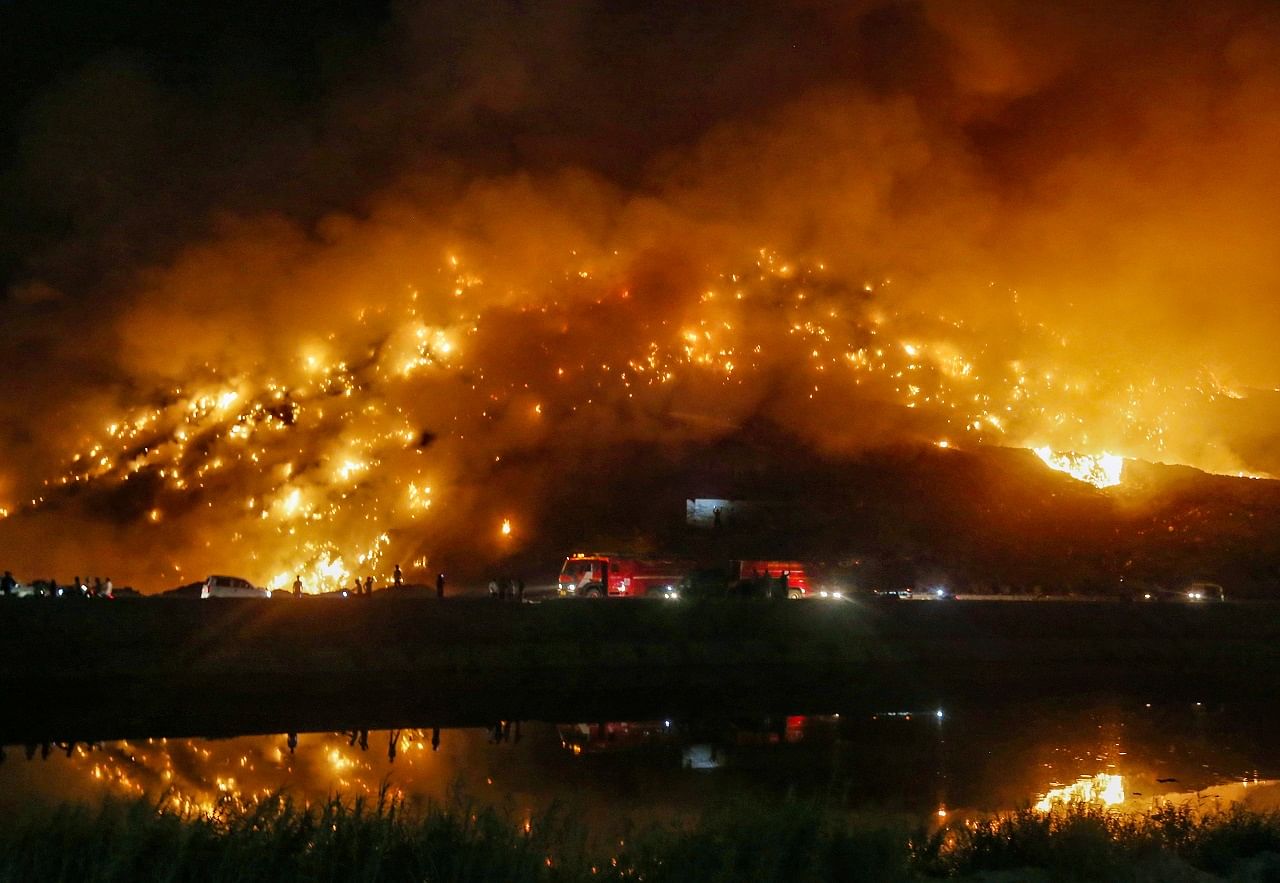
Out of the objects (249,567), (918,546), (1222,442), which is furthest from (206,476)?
(1222,442)

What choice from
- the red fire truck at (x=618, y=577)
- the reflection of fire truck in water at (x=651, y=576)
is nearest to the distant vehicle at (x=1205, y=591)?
the reflection of fire truck in water at (x=651, y=576)

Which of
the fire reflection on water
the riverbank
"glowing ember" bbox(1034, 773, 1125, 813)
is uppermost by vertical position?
the riverbank

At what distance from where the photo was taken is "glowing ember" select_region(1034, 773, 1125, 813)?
15516 millimetres

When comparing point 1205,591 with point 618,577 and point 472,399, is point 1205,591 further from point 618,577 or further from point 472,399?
point 472,399

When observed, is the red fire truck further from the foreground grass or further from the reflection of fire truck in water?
the foreground grass

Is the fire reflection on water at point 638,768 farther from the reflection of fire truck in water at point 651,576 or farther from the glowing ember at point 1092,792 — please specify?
the reflection of fire truck in water at point 651,576

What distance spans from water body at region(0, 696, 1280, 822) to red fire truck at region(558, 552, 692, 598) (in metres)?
18.3

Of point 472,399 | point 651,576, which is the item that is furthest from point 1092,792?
point 472,399

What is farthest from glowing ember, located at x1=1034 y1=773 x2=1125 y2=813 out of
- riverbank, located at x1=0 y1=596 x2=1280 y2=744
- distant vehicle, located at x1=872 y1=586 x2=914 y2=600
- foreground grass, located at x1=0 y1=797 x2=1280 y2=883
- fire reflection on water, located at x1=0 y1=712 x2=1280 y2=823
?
distant vehicle, located at x1=872 y1=586 x2=914 y2=600

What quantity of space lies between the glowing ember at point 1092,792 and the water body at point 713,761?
0.08 metres

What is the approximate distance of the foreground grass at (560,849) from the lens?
800 centimetres

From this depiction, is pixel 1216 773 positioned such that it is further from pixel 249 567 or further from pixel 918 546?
pixel 249 567

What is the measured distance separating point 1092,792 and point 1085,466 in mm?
59755

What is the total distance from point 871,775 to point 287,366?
5103 centimetres
